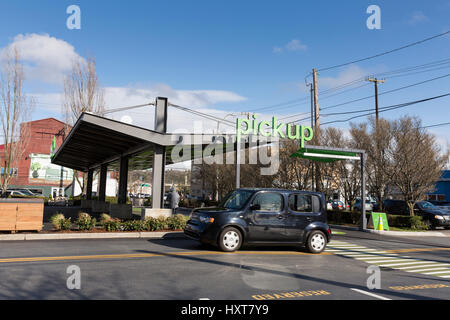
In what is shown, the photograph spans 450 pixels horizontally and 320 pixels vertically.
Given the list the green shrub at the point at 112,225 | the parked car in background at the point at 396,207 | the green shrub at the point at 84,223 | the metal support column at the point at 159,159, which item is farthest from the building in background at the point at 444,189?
the green shrub at the point at 84,223

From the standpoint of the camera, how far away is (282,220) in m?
10.0

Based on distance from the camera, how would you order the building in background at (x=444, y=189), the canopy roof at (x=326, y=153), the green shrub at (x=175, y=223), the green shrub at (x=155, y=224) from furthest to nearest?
the building in background at (x=444, y=189)
the canopy roof at (x=326, y=153)
the green shrub at (x=175, y=223)
the green shrub at (x=155, y=224)

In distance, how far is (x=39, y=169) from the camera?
5428cm

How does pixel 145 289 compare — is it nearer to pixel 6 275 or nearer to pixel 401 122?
pixel 6 275

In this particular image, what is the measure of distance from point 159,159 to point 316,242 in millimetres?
7905

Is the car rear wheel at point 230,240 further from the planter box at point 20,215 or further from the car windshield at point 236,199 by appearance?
the planter box at point 20,215

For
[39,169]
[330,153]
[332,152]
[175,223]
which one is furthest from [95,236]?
[39,169]

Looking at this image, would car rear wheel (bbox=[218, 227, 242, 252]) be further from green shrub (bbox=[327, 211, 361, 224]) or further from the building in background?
the building in background

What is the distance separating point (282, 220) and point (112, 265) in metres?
4.78

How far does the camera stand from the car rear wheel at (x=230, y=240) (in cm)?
951

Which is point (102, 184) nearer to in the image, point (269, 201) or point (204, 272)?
point (269, 201)

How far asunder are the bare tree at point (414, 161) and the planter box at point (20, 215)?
19.5 meters

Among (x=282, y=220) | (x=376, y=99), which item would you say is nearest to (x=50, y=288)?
(x=282, y=220)

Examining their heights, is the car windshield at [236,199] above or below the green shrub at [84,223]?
above
